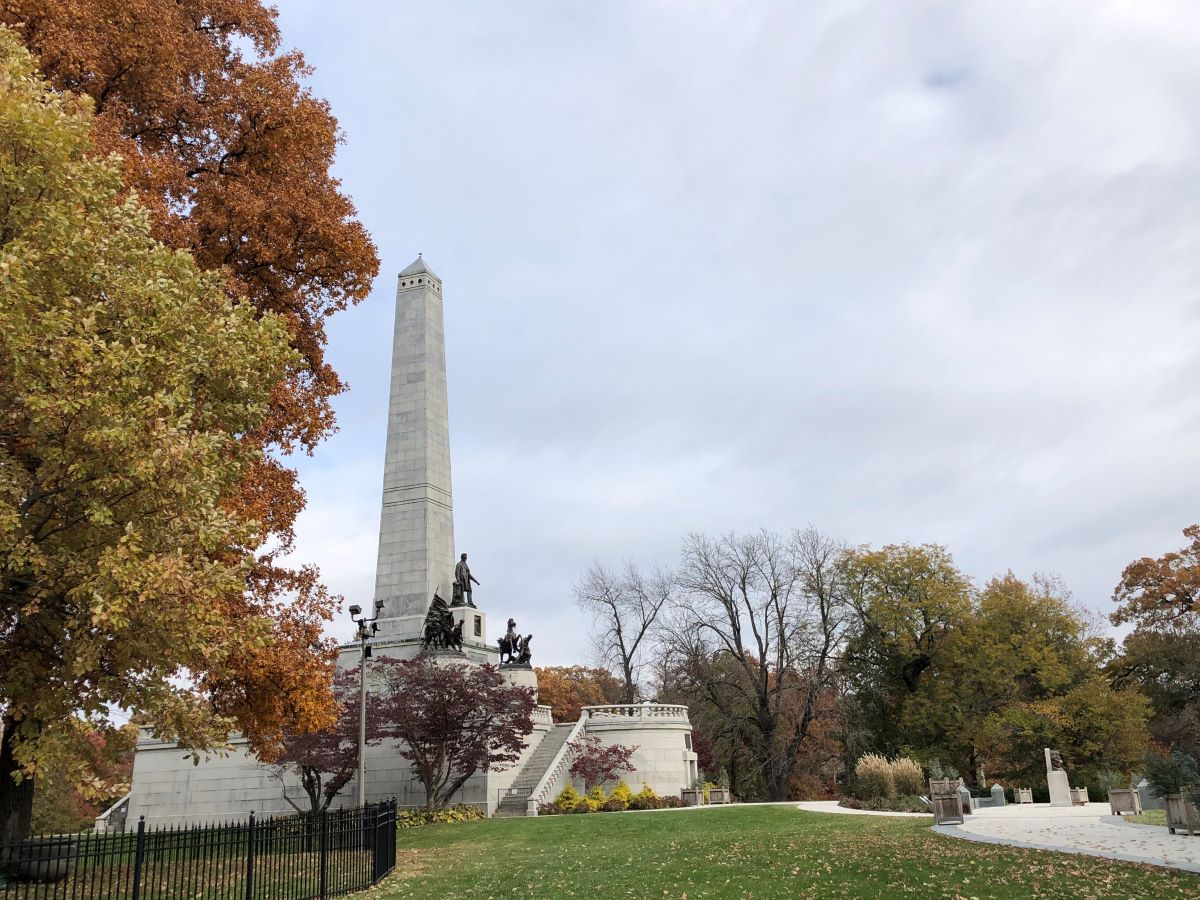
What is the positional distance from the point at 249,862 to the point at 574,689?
177 feet

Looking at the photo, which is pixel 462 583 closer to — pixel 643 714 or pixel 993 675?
pixel 643 714

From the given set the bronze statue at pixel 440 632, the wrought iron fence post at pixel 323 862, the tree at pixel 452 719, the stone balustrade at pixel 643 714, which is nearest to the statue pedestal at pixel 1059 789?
the stone balustrade at pixel 643 714

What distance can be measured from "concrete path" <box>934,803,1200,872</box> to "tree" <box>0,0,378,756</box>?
42.1 ft

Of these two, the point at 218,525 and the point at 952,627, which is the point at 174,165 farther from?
the point at 952,627

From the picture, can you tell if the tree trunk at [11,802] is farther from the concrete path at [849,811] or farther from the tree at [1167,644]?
the tree at [1167,644]

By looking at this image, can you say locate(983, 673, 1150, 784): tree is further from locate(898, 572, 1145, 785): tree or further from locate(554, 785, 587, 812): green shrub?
locate(554, 785, 587, 812): green shrub

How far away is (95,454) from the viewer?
9023 mm

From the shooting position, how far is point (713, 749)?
4531 cm

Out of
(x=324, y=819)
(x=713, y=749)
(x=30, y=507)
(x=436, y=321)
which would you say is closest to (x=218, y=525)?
(x=30, y=507)

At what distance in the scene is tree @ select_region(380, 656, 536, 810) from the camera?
28.1 metres

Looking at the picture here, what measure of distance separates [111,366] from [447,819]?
23.0 meters

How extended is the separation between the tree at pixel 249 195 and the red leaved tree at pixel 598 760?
1914 cm

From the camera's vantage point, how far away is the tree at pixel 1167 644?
139 ft

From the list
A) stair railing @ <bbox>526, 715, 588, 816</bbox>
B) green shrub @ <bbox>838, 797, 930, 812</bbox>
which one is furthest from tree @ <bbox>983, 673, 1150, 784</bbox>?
stair railing @ <bbox>526, 715, 588, 816</bbox>
